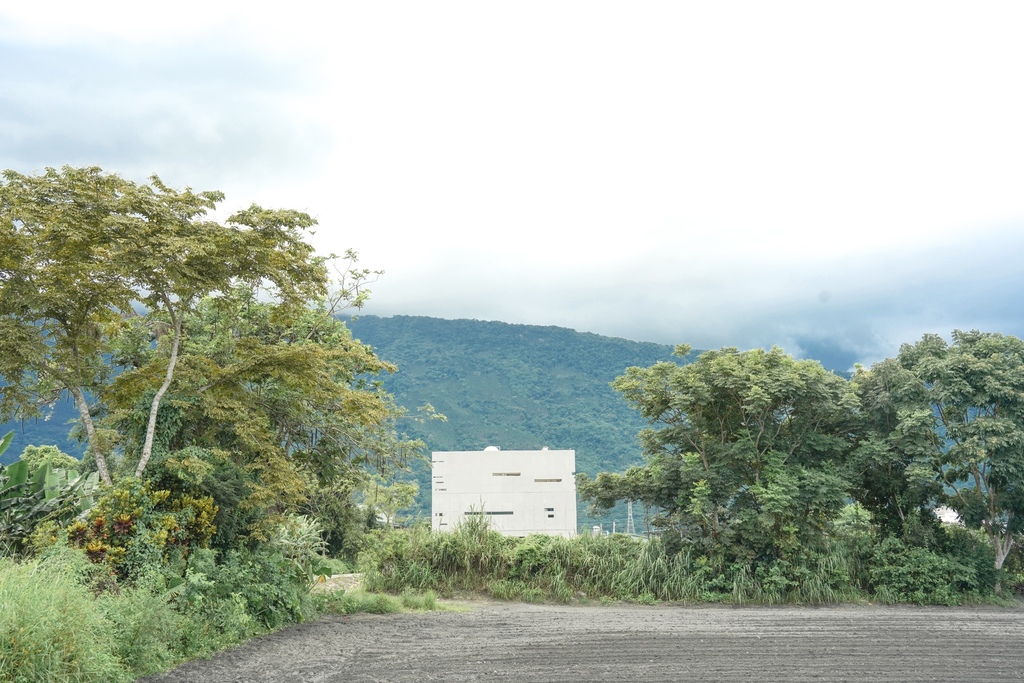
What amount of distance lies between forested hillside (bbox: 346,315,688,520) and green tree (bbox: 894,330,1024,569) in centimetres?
5661

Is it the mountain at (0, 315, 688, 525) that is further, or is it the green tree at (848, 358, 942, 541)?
the mountain at (0, 315, 688, 525)

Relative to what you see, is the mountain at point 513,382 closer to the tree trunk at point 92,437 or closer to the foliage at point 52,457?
the foliage at point 52,457

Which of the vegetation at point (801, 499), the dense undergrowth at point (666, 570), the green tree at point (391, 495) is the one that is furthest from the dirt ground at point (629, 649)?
the green tree at point (391, 495)

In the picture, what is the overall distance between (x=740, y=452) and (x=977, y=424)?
3838mm

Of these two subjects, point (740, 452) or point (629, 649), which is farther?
point (740, 452)

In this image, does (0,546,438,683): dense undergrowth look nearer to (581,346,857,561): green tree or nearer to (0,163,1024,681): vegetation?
(0,163,1024,681): vegetation

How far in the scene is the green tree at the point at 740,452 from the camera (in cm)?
1360

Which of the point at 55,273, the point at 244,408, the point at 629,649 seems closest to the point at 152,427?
the point at 244,408

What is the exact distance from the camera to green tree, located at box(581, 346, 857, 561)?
13602mm

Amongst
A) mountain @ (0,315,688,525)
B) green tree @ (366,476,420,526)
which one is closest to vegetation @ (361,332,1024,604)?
green tree @ (366,476,420,526)

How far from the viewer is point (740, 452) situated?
14.1 metres

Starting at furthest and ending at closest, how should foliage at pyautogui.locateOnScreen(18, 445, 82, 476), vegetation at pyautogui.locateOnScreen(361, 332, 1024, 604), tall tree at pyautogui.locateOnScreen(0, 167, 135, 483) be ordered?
foliage at pyautogui.locateOnScreen(18, 445, 82, 476)
vegetation at pyautogui.locateOnScreen(361, 332, 1024, 604)
tall tree at pyautogui.locateOnScreen(0, 167, 135, 483)

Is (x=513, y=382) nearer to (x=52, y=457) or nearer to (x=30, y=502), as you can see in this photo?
(x=52, y=457)

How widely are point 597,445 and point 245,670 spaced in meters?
70.2
